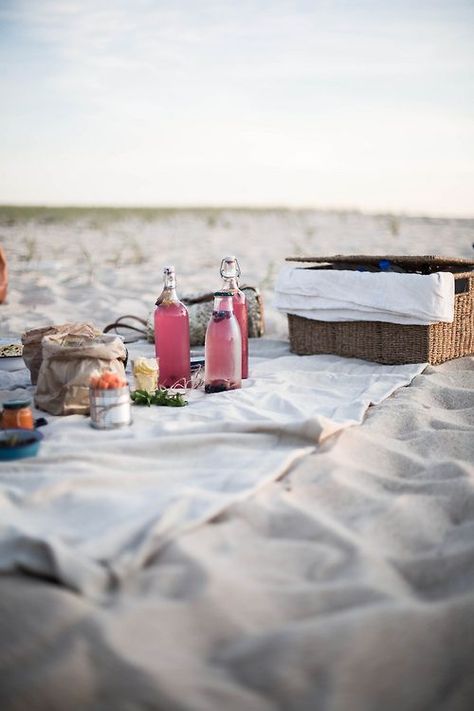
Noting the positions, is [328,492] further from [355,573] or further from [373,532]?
[355,573]

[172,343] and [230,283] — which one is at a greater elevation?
[230,283]

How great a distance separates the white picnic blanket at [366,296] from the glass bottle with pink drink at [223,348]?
1.04 m

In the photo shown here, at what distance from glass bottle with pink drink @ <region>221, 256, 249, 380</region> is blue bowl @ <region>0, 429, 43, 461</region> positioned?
46.2 inches

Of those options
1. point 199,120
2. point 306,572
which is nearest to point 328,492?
point 306,572

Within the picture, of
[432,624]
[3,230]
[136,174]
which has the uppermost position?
[136,174]

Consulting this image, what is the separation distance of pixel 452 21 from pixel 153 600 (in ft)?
23.0

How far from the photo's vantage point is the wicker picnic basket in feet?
12.8

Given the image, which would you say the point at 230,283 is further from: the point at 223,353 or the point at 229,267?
the point at 223,353

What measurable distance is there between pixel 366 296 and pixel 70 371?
1.85 m

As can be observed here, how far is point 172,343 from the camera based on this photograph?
10.8ft

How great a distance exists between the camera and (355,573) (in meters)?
1.67

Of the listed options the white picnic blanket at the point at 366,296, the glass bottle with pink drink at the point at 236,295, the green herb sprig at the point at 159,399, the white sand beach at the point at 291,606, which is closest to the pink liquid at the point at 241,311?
the glass bottle with pink drink at the point at 236,295

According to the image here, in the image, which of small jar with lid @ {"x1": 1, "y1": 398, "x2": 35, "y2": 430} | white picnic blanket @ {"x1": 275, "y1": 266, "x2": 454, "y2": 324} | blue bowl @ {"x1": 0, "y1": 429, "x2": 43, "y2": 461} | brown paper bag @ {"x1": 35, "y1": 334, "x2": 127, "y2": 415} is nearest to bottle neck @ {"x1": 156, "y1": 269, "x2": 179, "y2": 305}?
brown paper bag @ {"x1": 35, "y1": 334, "x2": 127, "y2": 415}

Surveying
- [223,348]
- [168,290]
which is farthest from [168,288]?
[223,348]
